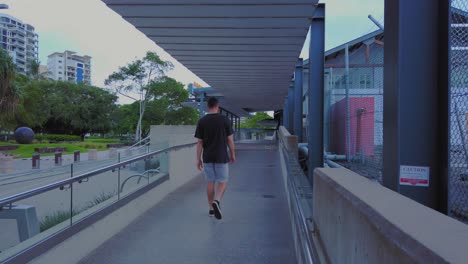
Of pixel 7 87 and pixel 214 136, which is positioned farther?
Result: pixel 7 87

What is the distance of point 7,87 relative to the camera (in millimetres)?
26000

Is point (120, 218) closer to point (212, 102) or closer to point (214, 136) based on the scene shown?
point (214, 136)

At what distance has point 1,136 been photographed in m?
52.6

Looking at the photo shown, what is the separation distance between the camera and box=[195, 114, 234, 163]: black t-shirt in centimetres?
582

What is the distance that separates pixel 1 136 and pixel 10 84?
3079cm

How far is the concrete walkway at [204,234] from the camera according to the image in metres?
4.46

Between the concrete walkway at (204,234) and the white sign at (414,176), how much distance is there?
74.0 inches

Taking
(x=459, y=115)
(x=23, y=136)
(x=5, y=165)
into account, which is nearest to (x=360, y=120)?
(x=459, y=115)

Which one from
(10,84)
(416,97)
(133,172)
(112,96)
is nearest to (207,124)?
(133,172)

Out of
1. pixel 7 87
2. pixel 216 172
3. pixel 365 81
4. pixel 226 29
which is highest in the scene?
pixel 7 87

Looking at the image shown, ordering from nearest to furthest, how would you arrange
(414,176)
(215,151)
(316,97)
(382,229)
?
→ (382,229), (414,176), (215,151), (316,97)

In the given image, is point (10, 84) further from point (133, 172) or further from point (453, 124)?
point (453, 124)

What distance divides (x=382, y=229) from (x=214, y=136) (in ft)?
14.4

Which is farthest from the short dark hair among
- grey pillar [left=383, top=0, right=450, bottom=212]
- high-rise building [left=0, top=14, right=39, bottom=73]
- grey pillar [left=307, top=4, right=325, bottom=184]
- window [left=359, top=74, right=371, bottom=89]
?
high-rise building [left=0, top=14, right=39, bottom=73]
